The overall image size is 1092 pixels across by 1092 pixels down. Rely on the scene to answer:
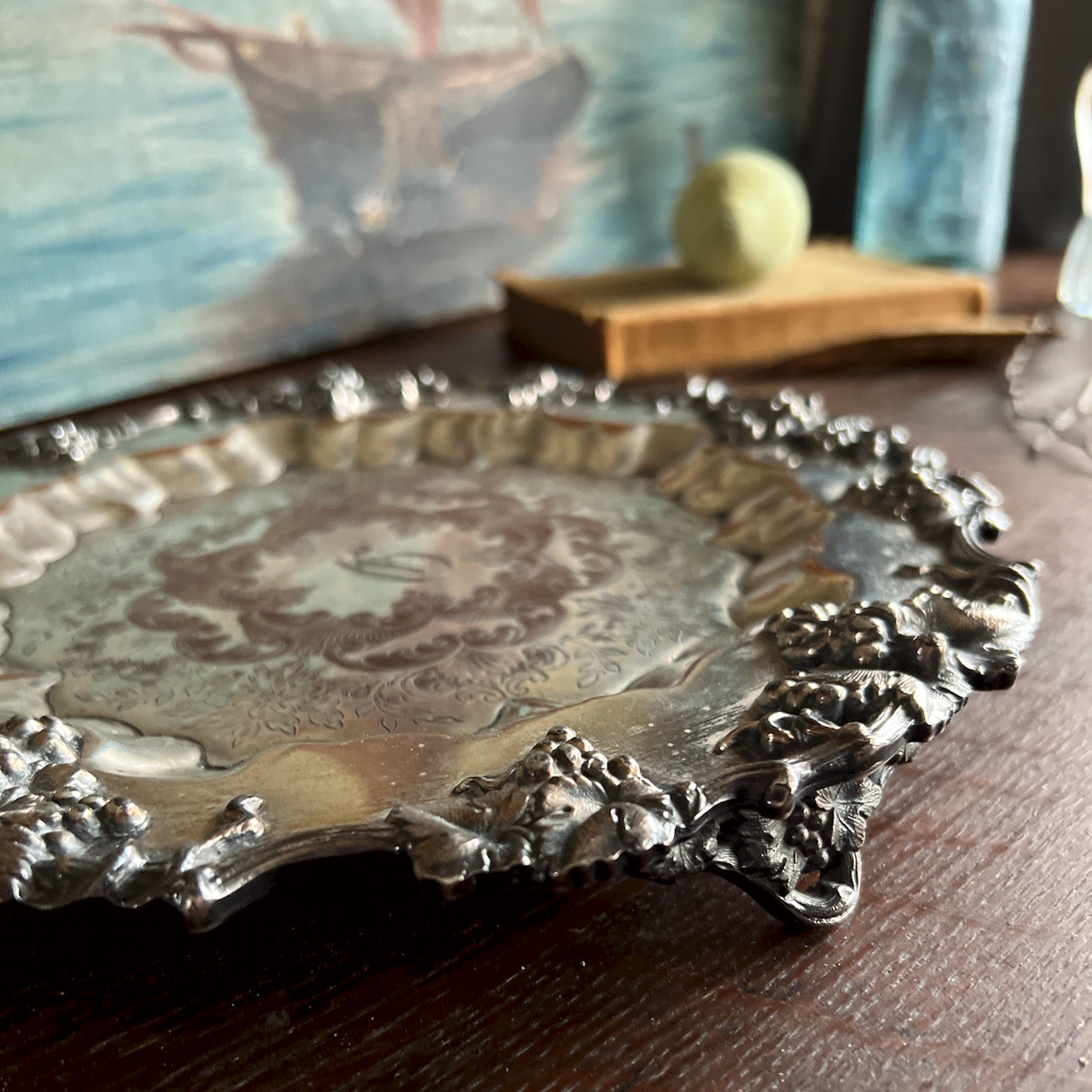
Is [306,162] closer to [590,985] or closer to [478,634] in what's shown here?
[478,634]

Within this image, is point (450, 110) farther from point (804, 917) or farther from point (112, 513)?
point (804, 917)

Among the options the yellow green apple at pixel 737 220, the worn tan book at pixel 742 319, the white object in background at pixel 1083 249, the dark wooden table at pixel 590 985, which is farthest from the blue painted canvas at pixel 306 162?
the dark wooden table at pixel 590 985

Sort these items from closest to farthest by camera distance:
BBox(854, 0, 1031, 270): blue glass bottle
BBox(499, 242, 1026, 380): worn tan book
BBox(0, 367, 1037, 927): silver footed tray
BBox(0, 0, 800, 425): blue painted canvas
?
1. BBox(0, 367, 1037, 927): silver footed tray
2. BBox(0, 0, 800, 425): blue painted canvas
3. BBox(499, 242, 1026, 380): worn tan book
4. BBox(854, 0, 1031, 270): blue glass bottle

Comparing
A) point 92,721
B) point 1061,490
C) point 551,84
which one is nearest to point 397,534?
point 92,721

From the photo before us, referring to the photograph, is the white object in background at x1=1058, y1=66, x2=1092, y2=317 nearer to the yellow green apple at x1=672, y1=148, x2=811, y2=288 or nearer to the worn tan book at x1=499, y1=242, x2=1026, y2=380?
the worn tan book at x1=499, y1=242, x2=1026, y2=380

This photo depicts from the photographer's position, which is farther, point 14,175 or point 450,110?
point 450,110

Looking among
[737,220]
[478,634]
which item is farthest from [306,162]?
[478,634]

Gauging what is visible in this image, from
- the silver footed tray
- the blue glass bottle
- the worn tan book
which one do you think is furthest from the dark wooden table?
the blue glass bottle
